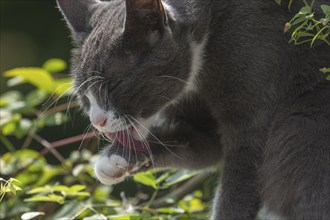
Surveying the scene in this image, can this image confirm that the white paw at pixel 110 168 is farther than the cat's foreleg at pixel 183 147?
No

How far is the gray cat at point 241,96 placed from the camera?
2.10 m

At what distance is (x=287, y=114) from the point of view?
2.23 metres

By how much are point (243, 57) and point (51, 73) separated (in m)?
0.91

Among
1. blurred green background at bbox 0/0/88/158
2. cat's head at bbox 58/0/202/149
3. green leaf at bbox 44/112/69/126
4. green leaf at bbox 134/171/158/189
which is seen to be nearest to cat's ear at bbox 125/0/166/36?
cat's head at bbox 58/0/202/149

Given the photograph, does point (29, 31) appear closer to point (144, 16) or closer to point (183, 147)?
point (183, 147)

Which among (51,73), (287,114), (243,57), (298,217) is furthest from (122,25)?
(51,73)

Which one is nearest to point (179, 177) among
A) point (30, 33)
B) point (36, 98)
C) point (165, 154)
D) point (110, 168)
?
point (165, 154)

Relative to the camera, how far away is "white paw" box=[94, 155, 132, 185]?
2271mm

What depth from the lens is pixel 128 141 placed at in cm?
221

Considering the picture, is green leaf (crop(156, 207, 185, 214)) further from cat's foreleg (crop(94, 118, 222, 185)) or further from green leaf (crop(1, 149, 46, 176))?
green leaf (crop(1, 149, 46, 176))

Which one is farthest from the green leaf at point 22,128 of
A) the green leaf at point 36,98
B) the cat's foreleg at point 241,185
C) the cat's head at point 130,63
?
the cat's foreleg at point 241,185

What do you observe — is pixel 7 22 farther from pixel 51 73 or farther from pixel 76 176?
pixel 76 176

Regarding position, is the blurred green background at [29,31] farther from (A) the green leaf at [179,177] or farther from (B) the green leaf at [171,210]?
(B) the green leaf at [171,210]

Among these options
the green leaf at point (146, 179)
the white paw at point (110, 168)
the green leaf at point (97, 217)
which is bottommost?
the green leaf at point (146, 179)
